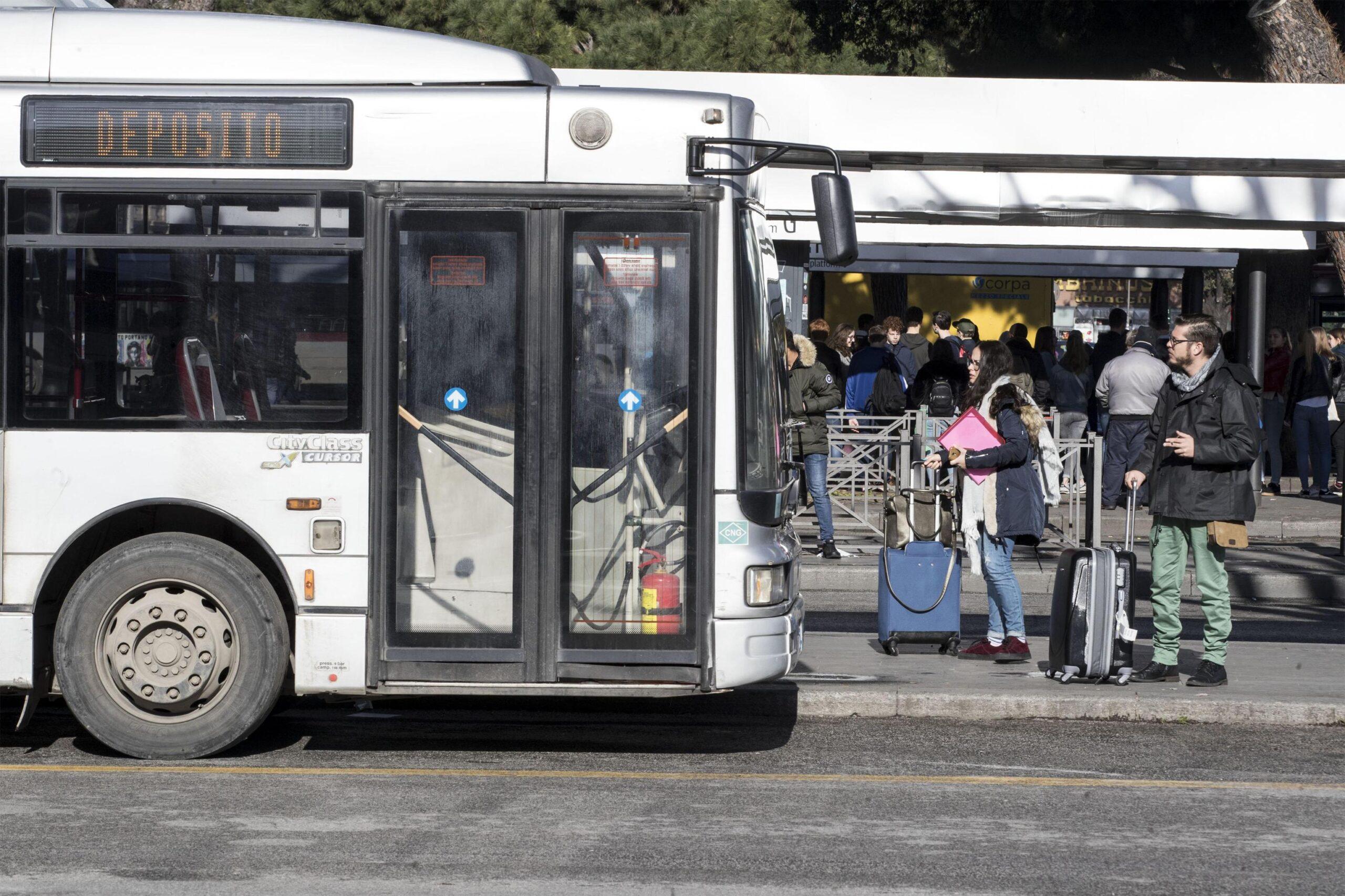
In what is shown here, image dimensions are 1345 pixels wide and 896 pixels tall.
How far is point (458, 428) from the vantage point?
6.65 metres

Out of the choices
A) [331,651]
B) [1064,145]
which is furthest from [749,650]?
[1064,145]

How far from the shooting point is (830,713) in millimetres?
7836

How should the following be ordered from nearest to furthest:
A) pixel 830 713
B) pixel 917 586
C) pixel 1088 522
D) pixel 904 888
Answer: pixel 904 888
pixel 830 713
pixel 917 586
pixel 1088 522

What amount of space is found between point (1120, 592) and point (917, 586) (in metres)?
1.26

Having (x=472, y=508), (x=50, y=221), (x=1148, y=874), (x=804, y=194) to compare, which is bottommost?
(x=1148, y=874)

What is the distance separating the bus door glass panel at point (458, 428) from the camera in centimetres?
663

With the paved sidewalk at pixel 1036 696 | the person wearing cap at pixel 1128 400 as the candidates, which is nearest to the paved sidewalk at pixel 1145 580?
the person wearing cap at pixel 1128 400

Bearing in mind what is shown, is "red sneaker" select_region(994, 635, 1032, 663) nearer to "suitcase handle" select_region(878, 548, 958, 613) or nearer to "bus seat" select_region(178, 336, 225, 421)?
"suitcase handle" select_region(878, 548, 958, 613)

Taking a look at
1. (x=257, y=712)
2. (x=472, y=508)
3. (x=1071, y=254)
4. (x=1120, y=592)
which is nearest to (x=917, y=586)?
(x=1120, y=592)

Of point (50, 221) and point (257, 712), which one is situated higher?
point (50, 221)

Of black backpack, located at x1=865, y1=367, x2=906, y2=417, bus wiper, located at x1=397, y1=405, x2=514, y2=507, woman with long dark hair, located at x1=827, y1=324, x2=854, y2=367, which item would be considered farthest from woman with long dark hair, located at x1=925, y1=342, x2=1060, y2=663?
woman with long dark hair, located at x1=827, y1=324, x2=854, y2=367

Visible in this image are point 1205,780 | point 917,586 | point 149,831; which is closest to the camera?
point 149,831

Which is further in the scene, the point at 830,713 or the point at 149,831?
the point at 830,713

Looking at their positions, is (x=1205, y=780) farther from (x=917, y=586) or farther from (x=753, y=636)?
(x=917, y=586)
